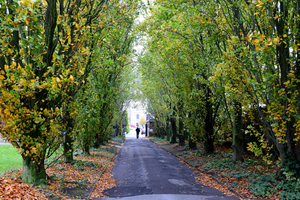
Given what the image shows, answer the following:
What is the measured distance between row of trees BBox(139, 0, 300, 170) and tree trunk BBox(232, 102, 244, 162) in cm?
5

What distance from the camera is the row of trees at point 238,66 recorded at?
7.91 m

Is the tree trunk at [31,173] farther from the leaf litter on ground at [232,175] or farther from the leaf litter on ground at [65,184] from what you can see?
the leaf litter on ground at [232,175]

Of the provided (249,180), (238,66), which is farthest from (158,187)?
(238,66)

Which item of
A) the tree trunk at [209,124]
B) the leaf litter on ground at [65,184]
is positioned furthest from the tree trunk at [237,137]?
the leaf litter on ground at [65,184]

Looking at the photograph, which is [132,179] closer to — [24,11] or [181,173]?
[181,173]

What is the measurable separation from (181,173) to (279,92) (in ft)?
21.4

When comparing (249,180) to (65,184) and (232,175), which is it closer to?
(232,175)

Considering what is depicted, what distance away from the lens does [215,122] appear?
57.5 ft

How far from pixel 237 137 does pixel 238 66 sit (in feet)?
17.3

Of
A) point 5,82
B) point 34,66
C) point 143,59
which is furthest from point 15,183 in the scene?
point 143,59

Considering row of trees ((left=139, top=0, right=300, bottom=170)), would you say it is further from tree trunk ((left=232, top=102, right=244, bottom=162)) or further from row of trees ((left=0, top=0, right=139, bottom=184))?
row of trees ((left=0, top=0, right=139, bottom=184))

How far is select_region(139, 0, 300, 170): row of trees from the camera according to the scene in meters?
7.91

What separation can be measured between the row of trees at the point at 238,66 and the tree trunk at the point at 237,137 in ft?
0.17

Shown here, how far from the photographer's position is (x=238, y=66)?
9.23 m
